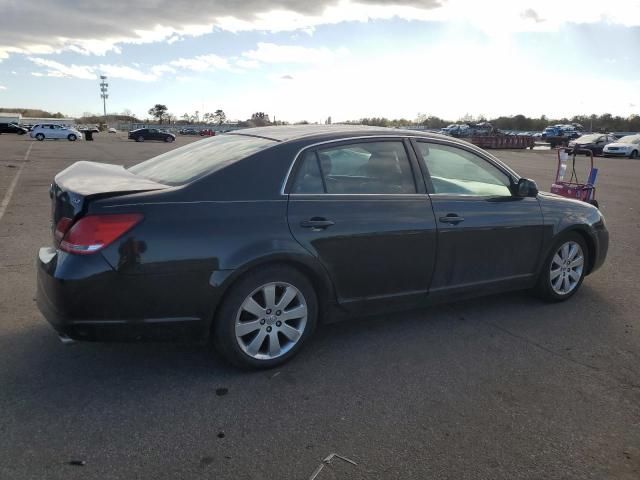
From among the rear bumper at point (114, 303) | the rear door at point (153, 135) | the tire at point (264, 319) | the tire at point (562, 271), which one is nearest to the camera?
the rear bumper at point (114, 303)

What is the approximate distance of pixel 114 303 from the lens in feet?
10.1

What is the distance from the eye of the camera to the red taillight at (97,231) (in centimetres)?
304

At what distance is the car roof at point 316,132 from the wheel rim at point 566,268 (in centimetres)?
172

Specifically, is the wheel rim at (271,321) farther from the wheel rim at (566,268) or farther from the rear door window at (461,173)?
the wheel rim at (566,268)

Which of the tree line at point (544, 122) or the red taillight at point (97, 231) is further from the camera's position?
the tree line at point (544, 122)

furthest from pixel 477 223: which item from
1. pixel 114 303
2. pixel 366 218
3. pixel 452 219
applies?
pixel 114 303

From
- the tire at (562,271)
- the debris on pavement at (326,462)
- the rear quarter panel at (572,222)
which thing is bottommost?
the debris on pavement at (326,462)

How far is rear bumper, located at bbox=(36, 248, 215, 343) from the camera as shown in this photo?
3.04 meters

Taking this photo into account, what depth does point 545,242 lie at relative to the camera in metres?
4.80

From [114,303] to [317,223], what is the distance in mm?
1351

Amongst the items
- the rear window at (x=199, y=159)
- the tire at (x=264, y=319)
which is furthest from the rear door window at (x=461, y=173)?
the tire at (x=264, y=319)

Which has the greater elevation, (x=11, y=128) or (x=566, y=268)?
(x=11, y=128)

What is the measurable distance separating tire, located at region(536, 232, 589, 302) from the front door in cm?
20

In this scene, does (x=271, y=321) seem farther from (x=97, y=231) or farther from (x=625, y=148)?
(x=625, y=148)
